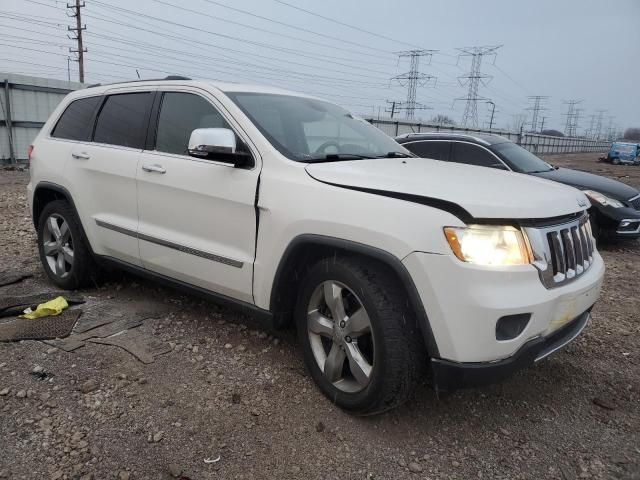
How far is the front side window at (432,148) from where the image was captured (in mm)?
7652

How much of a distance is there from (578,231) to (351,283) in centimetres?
130

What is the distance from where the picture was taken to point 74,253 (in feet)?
13.8

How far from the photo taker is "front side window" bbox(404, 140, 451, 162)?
765 centimetres

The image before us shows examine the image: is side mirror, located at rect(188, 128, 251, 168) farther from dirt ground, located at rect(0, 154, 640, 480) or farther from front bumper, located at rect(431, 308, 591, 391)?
front bumper, located at rect(431, 308, 591, 391)

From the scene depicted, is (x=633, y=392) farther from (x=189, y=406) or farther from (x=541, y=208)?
(x=189, y=406)

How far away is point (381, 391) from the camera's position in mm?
2436

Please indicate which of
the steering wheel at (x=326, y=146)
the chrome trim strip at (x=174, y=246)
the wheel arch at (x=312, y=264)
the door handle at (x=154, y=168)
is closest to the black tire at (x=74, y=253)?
the chrome trim strip at (x=174, y=246)

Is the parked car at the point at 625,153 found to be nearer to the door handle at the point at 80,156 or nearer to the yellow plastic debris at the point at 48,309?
the door handle at the point at 80,156

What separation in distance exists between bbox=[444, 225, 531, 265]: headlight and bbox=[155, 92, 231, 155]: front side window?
176 cm

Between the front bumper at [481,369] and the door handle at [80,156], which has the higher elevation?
the door handle at [80,156]

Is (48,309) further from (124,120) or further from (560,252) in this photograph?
(560,252)

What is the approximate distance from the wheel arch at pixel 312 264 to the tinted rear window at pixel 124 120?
5.47 ft

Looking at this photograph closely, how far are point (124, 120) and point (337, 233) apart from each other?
7.56 feet

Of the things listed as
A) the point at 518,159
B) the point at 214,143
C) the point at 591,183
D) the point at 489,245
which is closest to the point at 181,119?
the point at 214,143
